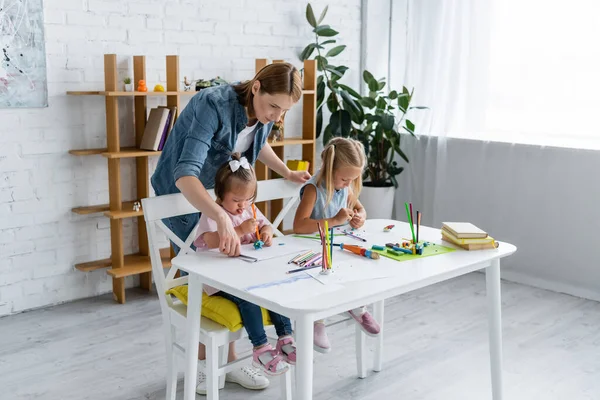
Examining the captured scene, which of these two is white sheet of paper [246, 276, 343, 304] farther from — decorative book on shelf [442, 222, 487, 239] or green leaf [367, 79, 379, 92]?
green leaf [367, 79, 379, 92]

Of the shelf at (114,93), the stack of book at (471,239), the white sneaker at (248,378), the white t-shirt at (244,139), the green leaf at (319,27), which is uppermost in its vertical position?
the green leaf at (319,27)

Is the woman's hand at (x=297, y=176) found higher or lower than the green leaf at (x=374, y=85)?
lower

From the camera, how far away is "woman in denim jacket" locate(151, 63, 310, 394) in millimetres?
2092

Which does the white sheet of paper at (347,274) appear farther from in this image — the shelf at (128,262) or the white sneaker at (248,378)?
the shelf at (128,262)

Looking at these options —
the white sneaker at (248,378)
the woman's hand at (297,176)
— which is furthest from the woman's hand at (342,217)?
the white sneaker at (248,378)

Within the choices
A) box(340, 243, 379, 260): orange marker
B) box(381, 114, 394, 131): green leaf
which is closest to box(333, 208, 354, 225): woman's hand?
box(340, 243, 379, 260): orange marker

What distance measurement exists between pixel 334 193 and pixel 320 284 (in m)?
0.78

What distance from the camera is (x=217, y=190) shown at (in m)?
2.30

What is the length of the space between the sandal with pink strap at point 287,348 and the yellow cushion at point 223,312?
0.29 feet

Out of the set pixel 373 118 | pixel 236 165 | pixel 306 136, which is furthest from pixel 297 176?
pixel 373 118

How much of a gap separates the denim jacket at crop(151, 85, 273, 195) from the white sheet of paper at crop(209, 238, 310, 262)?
282 millimetres

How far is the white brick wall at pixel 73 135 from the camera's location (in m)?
3.45

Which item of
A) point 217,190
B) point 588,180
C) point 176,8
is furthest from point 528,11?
point 217,190

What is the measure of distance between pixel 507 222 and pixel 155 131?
218 centimetres
